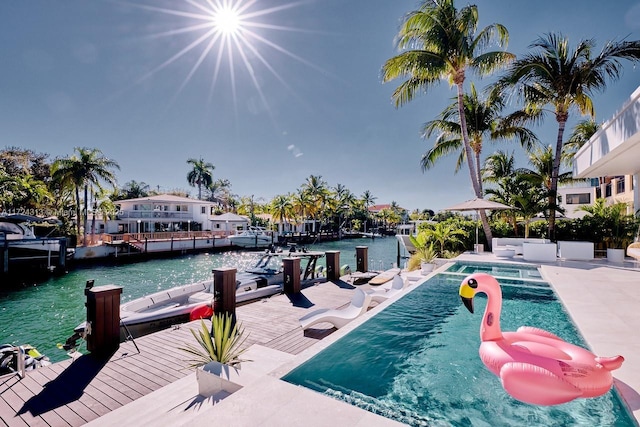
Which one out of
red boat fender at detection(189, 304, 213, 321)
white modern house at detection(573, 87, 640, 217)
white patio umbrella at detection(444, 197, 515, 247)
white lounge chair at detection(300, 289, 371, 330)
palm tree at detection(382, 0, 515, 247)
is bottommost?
red boat fender at detection(189, 304, 213, 321)

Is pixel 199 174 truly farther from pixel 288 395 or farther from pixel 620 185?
pixel 288 395

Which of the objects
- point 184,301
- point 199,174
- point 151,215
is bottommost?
point 184,301

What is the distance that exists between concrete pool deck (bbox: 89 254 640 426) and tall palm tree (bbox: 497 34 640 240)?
11.8m

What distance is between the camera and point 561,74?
44.7 feet

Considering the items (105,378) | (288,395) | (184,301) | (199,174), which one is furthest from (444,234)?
(199,174)

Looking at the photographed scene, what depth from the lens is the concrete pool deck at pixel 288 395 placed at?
97.8 inches

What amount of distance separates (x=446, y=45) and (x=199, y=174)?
5519 centimetres

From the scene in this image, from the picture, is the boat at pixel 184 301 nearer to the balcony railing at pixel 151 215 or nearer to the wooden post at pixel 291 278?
the wooden post at pixel 291 278

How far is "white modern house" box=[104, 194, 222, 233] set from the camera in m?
35.0

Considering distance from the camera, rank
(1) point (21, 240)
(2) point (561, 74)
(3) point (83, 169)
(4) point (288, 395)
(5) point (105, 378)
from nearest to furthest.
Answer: (4) point (288, 395), (5) point (105, 378), (2) point (561, 74), (1) point (21, 240), (3) point (83, 169)

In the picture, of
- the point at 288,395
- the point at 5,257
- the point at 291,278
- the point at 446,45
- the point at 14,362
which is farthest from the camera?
the point at 5,257

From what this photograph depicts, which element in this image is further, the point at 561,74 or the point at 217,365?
the point at 561,74

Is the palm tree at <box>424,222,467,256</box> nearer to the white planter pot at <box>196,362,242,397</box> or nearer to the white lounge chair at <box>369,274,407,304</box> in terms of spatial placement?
the white lounge chair at <box>369,274,407,304</box>

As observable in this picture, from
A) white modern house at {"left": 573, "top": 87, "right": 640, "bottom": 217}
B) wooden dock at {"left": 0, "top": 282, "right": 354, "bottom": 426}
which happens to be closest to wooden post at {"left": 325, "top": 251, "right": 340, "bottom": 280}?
wooden dock at {"left": 0, "top": 282, "right": 354, "bottom": 426}
